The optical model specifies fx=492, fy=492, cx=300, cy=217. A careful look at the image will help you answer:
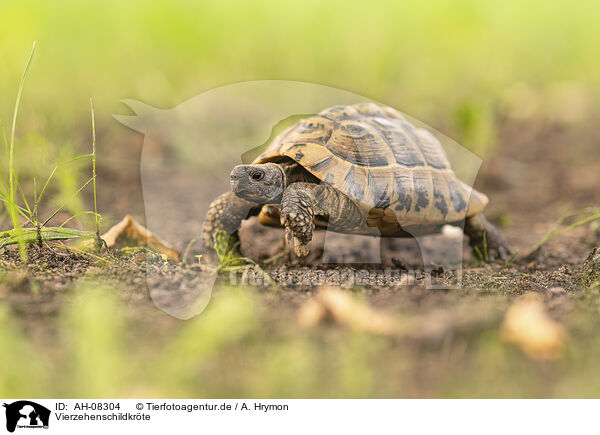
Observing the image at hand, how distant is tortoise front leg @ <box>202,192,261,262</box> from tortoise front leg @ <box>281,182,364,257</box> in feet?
1.14

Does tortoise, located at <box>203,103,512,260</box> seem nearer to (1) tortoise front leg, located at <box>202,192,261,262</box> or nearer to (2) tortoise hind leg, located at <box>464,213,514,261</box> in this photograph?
(1) tortoise front leg, located at <box>202,192,261,262</box>

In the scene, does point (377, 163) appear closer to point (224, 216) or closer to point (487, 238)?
point (224, 216)

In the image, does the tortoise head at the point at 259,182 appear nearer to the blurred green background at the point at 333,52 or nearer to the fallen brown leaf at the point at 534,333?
the fallen brown leaf at the point at 534,333

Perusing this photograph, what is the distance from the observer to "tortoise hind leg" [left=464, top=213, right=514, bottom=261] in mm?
3061

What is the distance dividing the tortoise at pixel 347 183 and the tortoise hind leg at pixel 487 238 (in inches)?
5.0

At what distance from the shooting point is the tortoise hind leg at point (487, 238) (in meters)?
3.06

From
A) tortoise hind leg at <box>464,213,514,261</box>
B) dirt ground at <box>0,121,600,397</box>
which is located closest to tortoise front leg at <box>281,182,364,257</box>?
dirt ground at <box>0,121,600,397</box>

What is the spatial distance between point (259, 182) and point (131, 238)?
0.75 metres

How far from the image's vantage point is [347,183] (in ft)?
8.11

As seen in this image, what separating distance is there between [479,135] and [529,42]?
3.18 metres

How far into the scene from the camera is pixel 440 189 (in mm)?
2797

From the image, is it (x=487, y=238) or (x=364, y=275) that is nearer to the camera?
(x=364, y=275)
